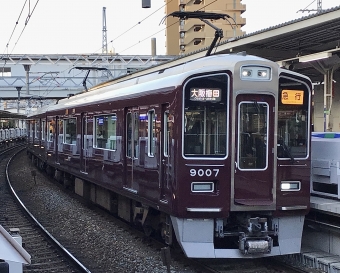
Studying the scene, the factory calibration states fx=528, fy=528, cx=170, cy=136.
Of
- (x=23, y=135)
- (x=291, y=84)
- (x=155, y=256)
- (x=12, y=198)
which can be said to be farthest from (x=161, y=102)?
(x=23, y=135)

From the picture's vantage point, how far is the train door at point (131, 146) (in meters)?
8.76

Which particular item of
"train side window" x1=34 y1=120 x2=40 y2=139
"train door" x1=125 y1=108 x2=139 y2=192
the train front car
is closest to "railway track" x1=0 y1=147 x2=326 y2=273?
the train front car

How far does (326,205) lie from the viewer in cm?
748

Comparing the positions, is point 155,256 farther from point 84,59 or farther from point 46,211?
point 84,59

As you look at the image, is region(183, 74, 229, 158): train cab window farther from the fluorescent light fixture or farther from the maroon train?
the fluorescent light fixture

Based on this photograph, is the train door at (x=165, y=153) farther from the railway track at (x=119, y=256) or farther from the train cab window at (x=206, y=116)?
the railway track at (x=119, y=256)

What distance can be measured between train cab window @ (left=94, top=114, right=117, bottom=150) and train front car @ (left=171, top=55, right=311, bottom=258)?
3100 mm

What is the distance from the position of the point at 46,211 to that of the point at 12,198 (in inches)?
101

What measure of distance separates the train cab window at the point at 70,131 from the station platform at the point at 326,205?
731 cm

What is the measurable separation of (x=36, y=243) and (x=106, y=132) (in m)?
2.55

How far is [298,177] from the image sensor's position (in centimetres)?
739

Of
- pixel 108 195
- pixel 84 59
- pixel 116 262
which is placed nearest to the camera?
pixel 116 262

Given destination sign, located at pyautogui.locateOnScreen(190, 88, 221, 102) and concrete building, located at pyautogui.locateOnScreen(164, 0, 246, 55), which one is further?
concrete building, located at pyautogui.locateOnScreen(164, 0, 246, 55)

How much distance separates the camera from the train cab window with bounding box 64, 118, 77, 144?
13.8 m
